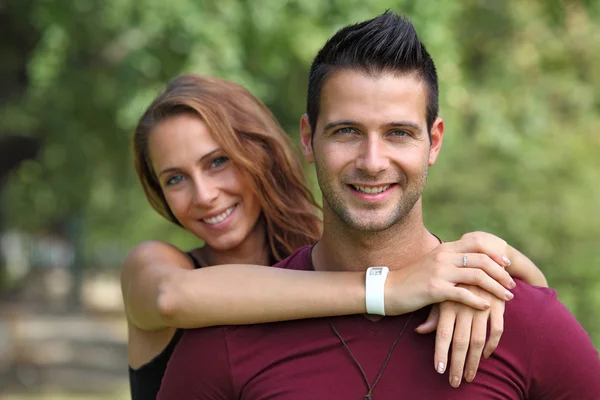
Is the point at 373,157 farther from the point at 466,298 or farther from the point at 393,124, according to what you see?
the point at 466,298

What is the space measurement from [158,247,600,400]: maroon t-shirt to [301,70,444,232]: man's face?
0.30m

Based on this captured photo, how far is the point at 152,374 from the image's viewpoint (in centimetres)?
333

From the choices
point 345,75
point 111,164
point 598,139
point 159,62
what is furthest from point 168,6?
point 598,139

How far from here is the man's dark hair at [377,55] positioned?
2.53 m

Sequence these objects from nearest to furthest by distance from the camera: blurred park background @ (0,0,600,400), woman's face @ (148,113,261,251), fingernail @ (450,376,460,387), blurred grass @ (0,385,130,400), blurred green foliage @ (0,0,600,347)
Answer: fingernail @ (450,376,460,387) < woman's face @ (148,113,261,251) < blurred park background @ (0,0,600,400) < blurred green foliage @ (0,0,600,347) < blurred grass @ (0,385,130,400)

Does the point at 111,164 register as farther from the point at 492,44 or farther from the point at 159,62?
the point at 492,44

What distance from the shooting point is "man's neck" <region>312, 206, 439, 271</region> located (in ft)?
8.54

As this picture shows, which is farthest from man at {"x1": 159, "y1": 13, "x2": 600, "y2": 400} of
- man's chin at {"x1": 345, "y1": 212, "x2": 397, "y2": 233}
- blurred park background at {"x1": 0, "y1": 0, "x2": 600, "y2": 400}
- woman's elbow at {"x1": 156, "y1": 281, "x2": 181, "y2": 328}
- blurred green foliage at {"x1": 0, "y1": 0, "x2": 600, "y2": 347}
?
blurred green foliage at {"x1": 0, "y1": 0, "x2": 600, "y2": 347}

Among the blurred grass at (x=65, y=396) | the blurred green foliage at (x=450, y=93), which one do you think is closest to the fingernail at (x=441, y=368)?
the blurred green foliage at (x=450, y=93)

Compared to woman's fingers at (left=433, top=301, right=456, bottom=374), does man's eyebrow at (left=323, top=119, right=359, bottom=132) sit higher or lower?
higher

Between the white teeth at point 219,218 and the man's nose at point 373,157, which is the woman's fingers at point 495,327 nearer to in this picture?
the man's nose at point 373,157

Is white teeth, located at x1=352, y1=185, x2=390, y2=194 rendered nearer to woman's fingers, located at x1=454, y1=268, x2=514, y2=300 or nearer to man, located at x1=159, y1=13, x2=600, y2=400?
man, located at x1=159, y1=13, x2=600, y2=400

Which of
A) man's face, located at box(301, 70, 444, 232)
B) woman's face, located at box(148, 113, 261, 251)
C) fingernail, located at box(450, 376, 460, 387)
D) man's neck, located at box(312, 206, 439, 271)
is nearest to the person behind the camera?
fingernail, located at box(450, 376, 460, 387)

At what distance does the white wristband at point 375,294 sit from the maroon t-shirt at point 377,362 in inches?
1.9
